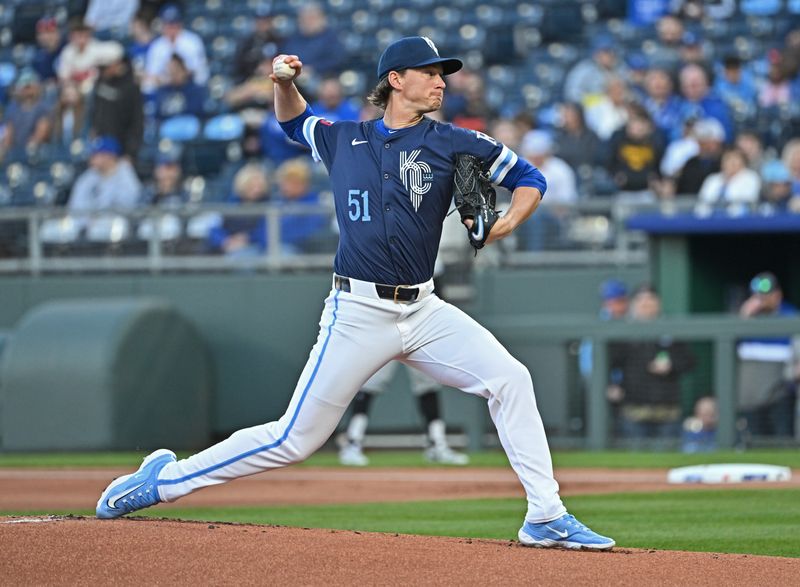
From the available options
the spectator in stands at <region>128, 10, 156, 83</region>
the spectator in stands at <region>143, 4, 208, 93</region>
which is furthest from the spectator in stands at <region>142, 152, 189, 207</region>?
the spectator in stands at <region>128, 10, 156, 83</region>

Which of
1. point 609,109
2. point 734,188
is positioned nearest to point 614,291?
point 734,188

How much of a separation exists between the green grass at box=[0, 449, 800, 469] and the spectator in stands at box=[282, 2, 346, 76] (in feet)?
16.5

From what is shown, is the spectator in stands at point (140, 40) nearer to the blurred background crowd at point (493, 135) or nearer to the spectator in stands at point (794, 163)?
the blurred background crowd at point (493, 135)

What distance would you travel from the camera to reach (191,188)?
15.2m

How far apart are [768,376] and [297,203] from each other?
462 centimetres

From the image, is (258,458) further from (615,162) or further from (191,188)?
(191,188)

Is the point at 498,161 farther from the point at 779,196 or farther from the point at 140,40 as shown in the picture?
the point at 140,40

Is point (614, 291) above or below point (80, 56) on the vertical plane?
below

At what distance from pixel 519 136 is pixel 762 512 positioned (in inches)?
276

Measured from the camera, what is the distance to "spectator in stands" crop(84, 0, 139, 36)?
18.6 m

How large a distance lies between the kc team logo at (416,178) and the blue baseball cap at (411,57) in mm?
361

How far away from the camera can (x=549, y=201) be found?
503 inches

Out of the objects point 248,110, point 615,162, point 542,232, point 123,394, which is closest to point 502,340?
point 542,232

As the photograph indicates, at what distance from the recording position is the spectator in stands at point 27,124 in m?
17.0
